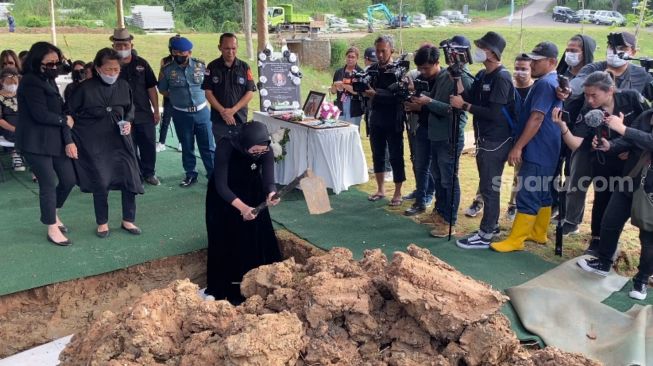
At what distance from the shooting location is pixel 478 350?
2.18m

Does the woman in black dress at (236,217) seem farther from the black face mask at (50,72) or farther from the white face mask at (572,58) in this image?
the white face mask at (572,58)

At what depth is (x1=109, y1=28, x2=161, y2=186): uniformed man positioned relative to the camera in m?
5.77

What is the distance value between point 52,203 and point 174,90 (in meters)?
2.06

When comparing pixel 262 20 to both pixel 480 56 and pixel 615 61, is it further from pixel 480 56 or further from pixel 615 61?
pixel 615 61

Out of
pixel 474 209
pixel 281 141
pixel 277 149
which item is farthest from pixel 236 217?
pixel 474 209

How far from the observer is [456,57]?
4.27 meters

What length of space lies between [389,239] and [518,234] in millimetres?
1073

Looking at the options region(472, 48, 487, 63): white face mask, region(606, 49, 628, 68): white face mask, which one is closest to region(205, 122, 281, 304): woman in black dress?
region(472, 48, 487, 63): white face mask

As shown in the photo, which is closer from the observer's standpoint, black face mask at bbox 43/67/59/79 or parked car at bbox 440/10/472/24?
black face mask at bbox 43/67/59/79

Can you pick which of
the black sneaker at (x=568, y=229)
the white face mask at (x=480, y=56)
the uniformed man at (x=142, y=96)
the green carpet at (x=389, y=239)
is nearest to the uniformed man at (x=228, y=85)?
the uniformed man at (x=142, y=96)

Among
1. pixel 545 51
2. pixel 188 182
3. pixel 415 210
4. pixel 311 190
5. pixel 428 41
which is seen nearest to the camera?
pixel 311 190

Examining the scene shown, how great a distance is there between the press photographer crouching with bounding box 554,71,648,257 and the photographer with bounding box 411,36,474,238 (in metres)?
0.87

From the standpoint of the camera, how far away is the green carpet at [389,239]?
3.87 metres

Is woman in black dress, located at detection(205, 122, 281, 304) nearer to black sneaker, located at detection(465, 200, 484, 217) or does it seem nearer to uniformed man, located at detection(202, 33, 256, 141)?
uniformed man, located at detection(202, 33, 256, 141)
